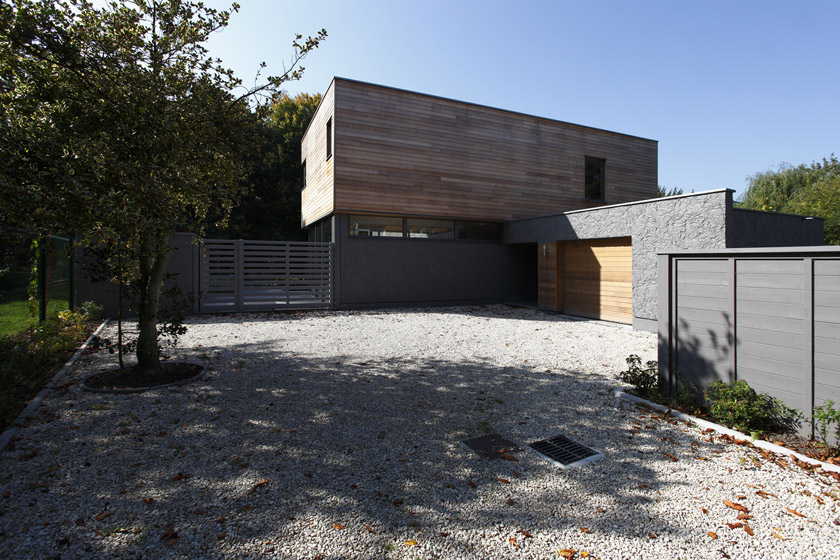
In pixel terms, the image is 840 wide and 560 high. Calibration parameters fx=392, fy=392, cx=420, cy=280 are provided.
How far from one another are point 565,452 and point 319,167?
40.6 feet

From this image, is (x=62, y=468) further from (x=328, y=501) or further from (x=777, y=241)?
(x=777, y=241)

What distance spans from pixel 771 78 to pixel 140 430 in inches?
645

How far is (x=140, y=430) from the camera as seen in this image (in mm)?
3479

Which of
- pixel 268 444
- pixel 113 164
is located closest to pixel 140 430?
pixel 268 444

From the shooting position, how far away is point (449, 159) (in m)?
12.5

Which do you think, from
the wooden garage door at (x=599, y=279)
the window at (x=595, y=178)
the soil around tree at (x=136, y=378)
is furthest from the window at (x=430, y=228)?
the soil around tree at (x=136, y=378)

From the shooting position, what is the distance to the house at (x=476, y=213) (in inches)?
387

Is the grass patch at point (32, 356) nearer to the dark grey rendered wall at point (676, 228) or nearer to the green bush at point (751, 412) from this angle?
the green bush at point (751, 412)

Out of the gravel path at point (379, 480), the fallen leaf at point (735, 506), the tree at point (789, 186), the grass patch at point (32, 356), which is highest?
the tree at point (789, 186)

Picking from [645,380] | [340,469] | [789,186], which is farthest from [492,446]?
[789,186]

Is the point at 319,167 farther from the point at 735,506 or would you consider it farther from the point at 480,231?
the point at 735,506

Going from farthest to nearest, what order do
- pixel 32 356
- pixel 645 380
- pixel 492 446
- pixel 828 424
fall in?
pixel 32 356, pixel 645 380, pixel 492 446, pixel 828 424

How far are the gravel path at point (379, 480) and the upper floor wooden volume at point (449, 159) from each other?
767 cm

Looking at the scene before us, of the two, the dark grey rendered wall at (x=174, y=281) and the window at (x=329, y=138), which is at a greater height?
the window at (x=329, y=138)
